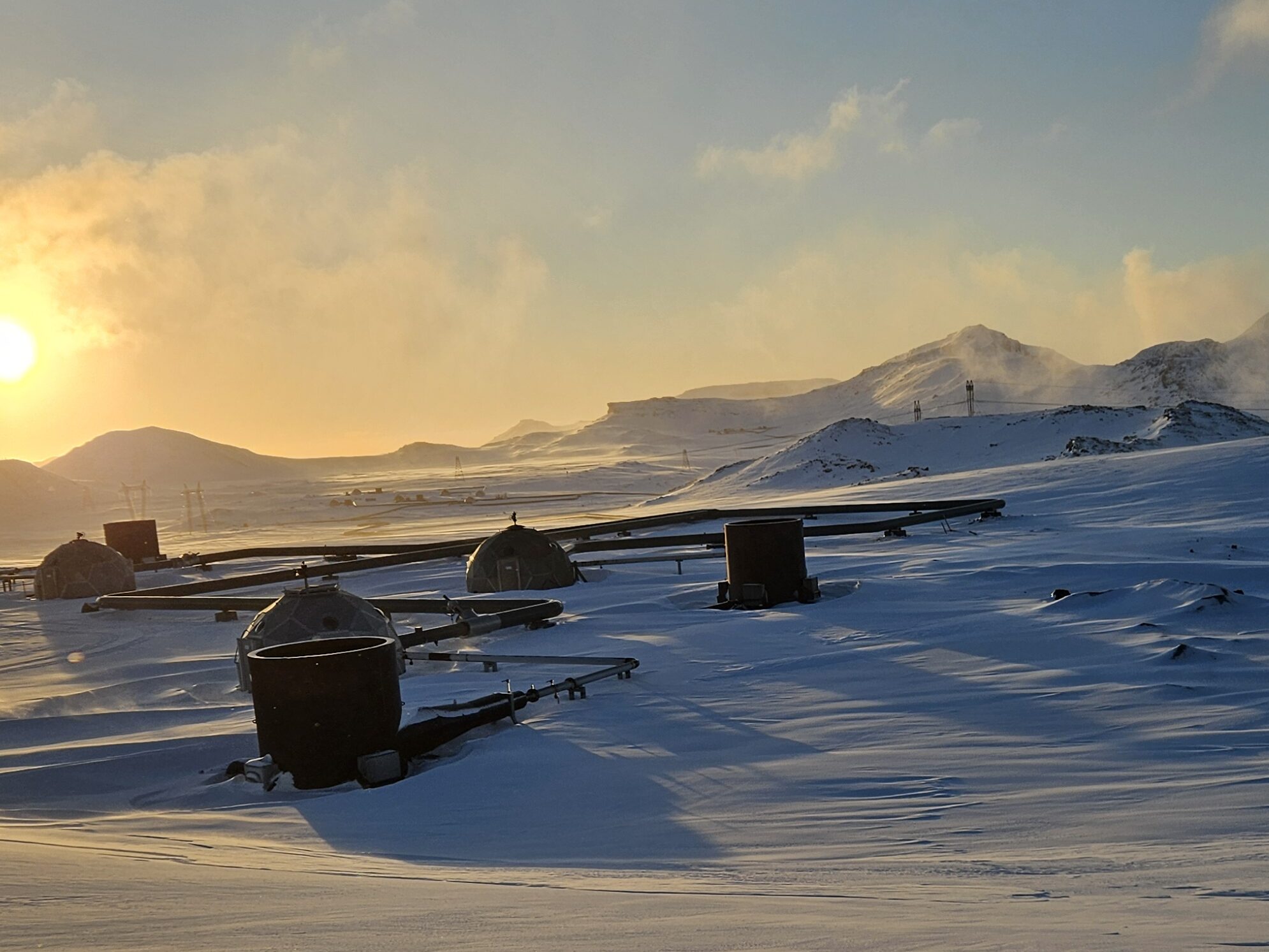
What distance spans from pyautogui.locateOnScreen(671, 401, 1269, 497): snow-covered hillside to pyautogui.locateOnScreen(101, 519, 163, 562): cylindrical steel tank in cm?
2798

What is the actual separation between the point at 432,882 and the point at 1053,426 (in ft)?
197

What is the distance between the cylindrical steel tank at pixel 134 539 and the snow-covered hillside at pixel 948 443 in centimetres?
2798

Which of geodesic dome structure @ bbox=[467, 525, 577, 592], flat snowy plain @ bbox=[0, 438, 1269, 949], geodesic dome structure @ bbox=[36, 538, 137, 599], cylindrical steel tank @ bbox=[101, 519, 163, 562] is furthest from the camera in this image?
cylindrical steel tank @ bbox=[101, 519, 163, 562]

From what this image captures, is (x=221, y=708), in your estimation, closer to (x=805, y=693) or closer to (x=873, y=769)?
(x=805, y=693)

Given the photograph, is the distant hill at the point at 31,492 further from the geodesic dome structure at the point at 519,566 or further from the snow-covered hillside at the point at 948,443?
the geodesic dome structure at the point at 519,566

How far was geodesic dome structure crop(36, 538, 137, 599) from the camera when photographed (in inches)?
1064

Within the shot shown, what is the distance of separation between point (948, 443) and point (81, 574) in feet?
152

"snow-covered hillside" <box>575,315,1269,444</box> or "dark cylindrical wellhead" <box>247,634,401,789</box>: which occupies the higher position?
"snow-covered hillside" <box>575,315,1269,444</box>

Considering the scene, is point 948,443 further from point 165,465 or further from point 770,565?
point 165,465

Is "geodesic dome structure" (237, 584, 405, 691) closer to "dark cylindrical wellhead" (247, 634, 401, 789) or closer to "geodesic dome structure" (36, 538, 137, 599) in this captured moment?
"dark cylindrical wellhead" (247, 634, 401, 789)

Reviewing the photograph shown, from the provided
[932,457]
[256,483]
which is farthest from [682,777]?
[256,483]

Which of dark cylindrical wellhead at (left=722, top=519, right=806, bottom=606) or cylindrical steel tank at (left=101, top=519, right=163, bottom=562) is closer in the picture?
dark cylindrical wellhead at (left=722, top=519, right=806, bottom=606)

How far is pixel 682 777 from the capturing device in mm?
7734

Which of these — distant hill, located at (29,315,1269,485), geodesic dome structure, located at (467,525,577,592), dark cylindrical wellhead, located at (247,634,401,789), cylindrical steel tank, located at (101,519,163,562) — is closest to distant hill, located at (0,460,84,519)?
distant hill, located at (29,315,1269,485)
